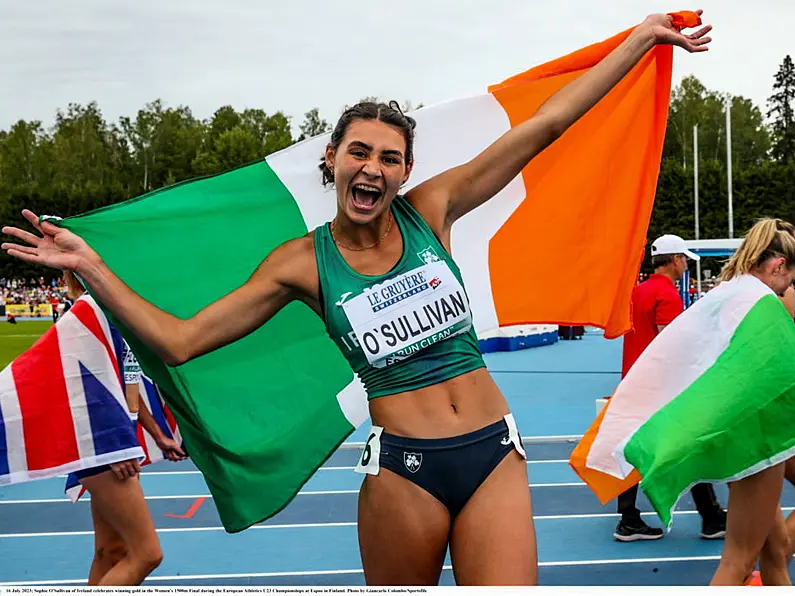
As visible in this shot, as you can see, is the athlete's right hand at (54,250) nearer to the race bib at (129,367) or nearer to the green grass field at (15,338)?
the race bib at (129,367)

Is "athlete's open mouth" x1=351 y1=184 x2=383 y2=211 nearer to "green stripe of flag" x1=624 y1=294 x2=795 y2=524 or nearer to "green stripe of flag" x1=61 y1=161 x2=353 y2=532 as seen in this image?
"green stripe of flag" x1=61 y1=161 x2=353 y2=532

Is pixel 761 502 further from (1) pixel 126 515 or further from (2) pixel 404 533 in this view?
(1) pixel 126 515

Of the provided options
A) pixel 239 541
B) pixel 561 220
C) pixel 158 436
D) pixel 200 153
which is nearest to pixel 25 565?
pixel 239 541

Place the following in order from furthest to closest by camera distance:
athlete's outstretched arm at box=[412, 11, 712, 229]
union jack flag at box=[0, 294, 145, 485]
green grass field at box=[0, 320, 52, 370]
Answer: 1. green grass field at box=[0, 320, 52, 370]
2. union jack flag at box=[0, 294, 145, 485]
3. athlete's outstretched arm at box=[412, 11, 712, 229]

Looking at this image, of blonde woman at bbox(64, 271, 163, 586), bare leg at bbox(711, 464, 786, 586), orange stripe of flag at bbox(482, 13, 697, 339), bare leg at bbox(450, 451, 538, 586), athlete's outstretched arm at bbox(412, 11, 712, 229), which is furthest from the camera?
blonde woman at bbox(64, 271, 163, 586)

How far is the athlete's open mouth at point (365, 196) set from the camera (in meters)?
2.82

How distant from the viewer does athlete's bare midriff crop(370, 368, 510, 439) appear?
2.77 metres

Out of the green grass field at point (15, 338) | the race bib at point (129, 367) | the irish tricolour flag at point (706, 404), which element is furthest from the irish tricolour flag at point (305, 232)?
the green grass field at point (15, 338)

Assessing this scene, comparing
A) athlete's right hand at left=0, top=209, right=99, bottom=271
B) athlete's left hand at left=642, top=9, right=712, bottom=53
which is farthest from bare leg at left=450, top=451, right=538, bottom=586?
athlete's left hand at left=642, top=9, right=712, bottom=53

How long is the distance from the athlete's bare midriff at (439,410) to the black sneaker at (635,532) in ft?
13.5

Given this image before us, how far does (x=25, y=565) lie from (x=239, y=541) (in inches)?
55.6

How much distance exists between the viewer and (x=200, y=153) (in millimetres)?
78125

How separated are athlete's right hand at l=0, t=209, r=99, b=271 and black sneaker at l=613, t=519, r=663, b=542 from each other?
4.69 meters
